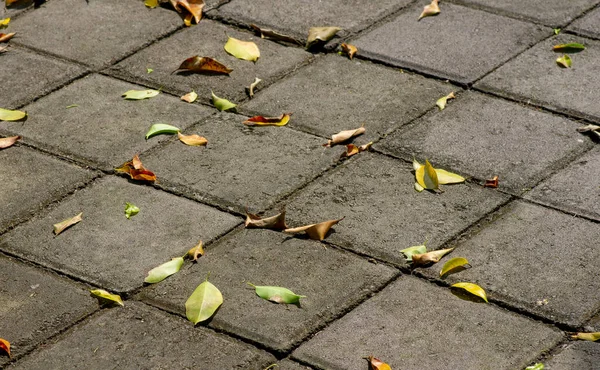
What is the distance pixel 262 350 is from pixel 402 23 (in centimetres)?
225

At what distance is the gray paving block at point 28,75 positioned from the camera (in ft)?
13.9

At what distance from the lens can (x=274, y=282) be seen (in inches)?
125

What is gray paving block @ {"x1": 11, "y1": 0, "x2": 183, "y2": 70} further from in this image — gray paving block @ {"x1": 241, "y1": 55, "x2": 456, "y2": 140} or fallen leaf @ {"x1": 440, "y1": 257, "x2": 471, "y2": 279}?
fallen leaf @ {"x1": 440, "y1": 257, "x2": 471, "y2": 279}

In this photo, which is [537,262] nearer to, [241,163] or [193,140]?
[241,163]

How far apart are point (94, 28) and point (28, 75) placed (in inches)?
18.8

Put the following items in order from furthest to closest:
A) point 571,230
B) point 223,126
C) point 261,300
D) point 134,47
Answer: point 134,47
point 223,126
point 571,230
point 261,300

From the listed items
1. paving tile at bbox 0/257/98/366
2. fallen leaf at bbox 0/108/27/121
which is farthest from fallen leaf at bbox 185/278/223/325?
fallen leaf at bbox 0/108/27/121

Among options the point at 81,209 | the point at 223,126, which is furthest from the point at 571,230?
the point at 81,209

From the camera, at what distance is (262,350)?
115 inches

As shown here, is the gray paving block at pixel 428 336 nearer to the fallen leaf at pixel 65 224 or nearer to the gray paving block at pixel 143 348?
the gray paving block at pixel 143 348

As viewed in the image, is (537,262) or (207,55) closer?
(537,262)

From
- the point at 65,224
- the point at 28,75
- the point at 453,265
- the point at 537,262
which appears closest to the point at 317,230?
the point at 453,265

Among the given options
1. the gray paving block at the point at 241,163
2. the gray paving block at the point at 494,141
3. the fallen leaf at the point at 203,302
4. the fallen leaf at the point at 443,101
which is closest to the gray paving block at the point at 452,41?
the fallen leaf at the point at 443,101

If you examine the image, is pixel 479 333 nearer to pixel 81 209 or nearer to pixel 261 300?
pixel 261 300
